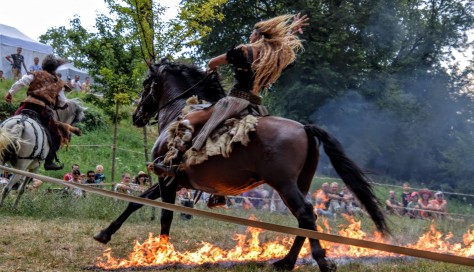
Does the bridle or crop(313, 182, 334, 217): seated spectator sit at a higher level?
the bridle

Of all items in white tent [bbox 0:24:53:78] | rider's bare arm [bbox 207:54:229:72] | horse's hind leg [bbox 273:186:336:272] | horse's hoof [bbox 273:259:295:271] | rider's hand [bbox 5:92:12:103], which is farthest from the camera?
white tent [bbox 0:24:53:78]

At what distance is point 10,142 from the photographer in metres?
8.41

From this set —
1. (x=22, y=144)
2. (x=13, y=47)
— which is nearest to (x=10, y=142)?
(x=22, y=144)

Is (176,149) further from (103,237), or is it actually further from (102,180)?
(102,180)

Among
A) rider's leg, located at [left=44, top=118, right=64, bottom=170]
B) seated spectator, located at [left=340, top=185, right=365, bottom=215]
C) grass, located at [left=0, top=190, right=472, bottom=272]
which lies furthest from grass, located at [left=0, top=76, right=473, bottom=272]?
rider's leg, located at [left=44, top=118, right=64, bottom=170]

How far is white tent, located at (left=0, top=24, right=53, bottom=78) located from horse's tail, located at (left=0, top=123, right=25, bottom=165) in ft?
53.6

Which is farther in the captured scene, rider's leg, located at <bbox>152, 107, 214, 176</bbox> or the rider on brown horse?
rider's leg, located at <bbox>152, 107, 214, 176</bbox>

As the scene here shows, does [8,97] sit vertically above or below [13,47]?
below

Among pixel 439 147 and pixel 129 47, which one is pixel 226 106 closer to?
pixel 129 47

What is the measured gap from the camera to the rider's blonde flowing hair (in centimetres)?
579

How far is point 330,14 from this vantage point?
2248cm

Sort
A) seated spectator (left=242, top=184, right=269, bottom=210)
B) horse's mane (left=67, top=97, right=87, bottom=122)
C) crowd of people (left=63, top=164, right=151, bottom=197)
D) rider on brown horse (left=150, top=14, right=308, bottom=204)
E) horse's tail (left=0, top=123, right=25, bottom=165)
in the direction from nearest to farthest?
rider on brown horse (left=150, top=14, right=308, bottom=204) → horse's tail (left=0, top=123, right=25, bottom=165) → horse's mane (left=67, top=97, right=87, bottom=122) → crowd of people (left=63, top=164, right=151, bottom=197) → seated spectator (left=242, top=184, right=269, bottom=210)

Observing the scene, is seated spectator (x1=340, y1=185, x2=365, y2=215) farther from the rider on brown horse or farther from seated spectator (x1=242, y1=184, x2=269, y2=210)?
the rider on brown horse

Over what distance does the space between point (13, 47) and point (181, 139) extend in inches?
843
